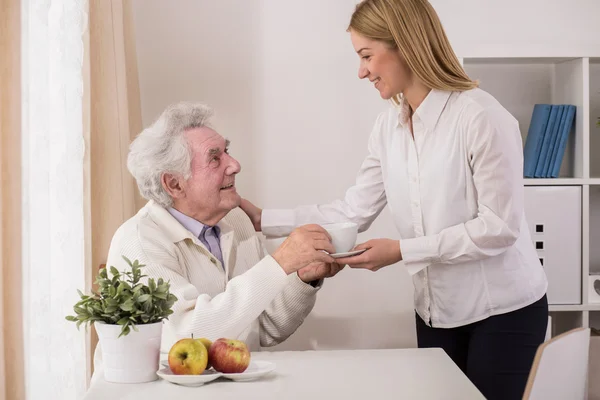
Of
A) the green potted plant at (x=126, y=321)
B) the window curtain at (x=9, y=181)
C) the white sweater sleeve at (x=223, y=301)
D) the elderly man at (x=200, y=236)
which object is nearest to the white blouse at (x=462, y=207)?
the elderly man at (x=200, y=236)

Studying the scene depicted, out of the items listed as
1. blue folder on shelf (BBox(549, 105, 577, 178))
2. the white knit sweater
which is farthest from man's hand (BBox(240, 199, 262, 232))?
blue folder on shelf (BBox(549, 105, 577, 178))

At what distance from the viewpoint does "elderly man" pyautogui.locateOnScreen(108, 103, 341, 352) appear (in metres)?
1.92

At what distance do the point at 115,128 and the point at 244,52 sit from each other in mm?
670

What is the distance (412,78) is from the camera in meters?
2.06

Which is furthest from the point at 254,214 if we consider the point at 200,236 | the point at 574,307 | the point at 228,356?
the point at 574,307

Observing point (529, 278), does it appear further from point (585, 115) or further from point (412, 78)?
point (585, 115)

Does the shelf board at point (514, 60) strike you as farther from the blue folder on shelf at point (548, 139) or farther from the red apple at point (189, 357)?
the red apple at point (189, 357)

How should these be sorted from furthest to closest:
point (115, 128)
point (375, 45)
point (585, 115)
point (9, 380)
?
point (585, 115), point (115, 128), point (9, 380), point (375, 45)

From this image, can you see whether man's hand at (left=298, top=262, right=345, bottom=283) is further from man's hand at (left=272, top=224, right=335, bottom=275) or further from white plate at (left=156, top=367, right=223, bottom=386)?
white plate at (left=156, top=367, right=223, bottom=386)

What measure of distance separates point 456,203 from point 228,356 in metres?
0.80

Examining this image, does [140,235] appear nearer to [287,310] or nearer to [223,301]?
[223,301]

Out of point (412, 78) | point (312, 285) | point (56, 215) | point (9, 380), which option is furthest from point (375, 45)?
point (9, 380)

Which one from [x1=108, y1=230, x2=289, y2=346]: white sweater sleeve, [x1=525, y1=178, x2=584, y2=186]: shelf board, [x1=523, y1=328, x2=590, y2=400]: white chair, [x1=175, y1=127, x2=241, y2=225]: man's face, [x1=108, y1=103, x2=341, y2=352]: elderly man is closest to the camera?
[x1=523, y1=328, x2=590, y2=400]: white chair

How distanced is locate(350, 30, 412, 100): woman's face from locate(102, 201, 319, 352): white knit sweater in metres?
0.58
